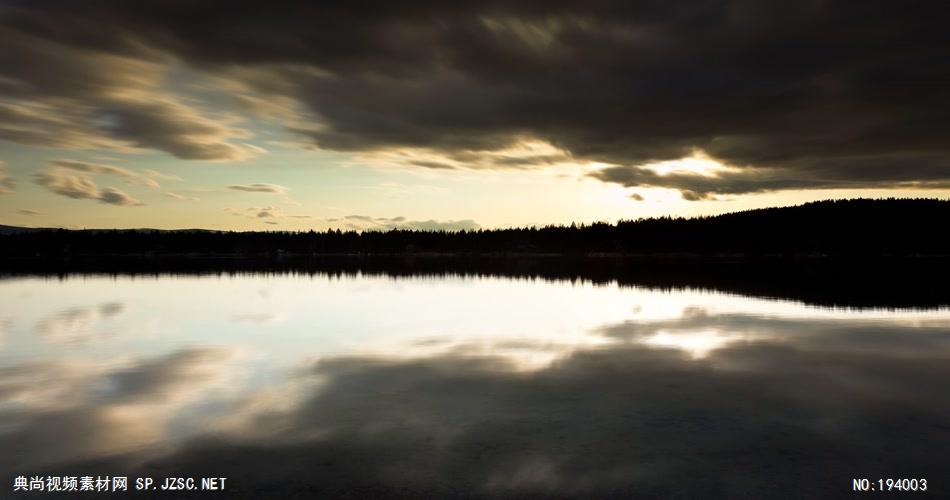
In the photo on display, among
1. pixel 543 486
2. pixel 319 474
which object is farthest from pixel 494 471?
pixel 319 474

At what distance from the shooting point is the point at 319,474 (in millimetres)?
10789

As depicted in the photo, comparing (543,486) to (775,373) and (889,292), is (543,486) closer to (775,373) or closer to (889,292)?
(775,373)

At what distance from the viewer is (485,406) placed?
15.6 m

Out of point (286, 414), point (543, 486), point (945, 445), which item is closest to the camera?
point (543, 486)

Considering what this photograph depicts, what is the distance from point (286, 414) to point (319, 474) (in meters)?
4.58

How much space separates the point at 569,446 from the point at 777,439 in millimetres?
4548

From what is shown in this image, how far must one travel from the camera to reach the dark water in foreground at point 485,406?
10.9m

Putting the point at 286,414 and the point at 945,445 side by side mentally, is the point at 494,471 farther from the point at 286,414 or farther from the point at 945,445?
the point at 945,445

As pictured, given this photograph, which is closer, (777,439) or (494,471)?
(494,471)

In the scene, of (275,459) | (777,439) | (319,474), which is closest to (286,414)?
(275,459)

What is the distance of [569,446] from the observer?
484 inches

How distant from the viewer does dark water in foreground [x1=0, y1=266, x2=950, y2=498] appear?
1091 cm

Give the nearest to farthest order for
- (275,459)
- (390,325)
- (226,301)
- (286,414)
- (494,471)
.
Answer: (494,471) < (275,459) < (286,414) < (390,325) < (226,301)

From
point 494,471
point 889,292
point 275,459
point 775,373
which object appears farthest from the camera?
point 889,292
